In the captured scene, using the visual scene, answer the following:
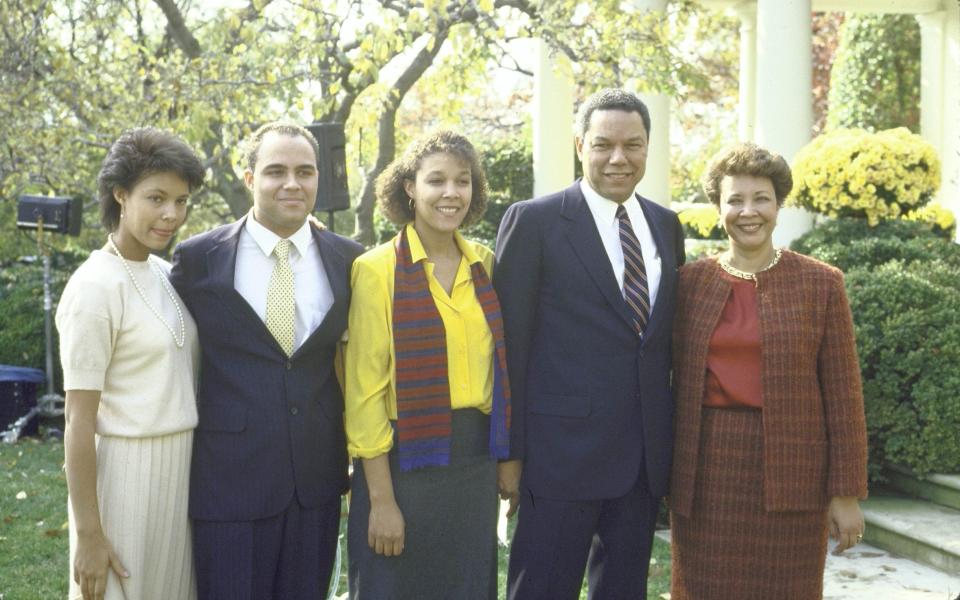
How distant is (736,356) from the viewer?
353cm

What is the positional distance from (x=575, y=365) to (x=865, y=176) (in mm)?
5847

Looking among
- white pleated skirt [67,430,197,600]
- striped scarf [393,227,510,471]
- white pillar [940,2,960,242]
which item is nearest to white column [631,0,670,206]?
white pillar [940,2,960,242]

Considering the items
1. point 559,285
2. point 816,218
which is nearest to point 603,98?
point 559,285

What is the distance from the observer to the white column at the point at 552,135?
1360 cm

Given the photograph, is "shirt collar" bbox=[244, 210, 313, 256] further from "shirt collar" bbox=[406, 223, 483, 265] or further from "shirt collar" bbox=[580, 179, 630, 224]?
"shirt collar" bbox=[580, 179, 630, 224]

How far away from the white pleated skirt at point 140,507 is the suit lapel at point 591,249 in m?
1.34

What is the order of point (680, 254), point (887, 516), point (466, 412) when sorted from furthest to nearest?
1. point (887, 516)
2. point (680, 254)
3. point (466, 412)

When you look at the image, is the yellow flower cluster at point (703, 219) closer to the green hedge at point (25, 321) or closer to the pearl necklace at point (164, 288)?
the green hedge at point (25, 321)

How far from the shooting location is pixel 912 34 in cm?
1388

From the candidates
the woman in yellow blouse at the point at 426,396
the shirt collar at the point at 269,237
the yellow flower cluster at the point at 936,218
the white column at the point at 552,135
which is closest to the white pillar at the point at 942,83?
the yellow flower cluster at the point at 936,218

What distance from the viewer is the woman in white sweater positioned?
304 cm

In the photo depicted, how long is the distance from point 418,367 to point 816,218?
759 cm

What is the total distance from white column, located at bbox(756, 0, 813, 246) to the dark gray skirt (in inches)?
246

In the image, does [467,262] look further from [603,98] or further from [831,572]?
[831,572]
